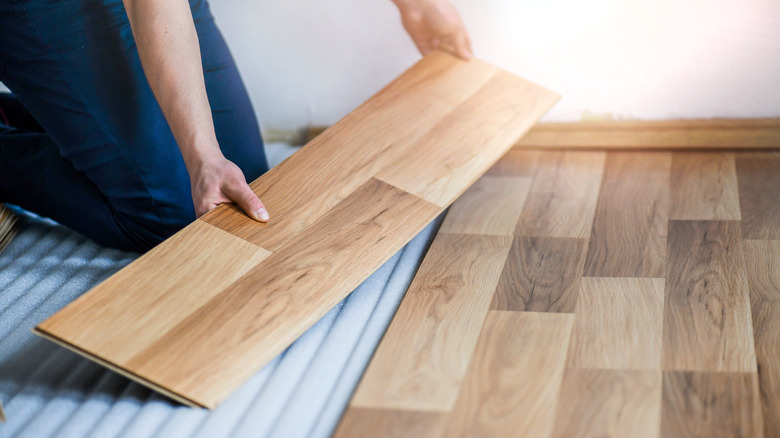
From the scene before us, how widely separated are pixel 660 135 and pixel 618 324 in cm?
79

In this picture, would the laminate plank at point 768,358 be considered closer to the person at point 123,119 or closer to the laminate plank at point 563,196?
the laminate plank at point 563,196

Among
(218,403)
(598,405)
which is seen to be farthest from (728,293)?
(218,403)

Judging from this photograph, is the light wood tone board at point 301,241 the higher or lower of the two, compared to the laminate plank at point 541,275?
higher

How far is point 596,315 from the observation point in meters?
1.18

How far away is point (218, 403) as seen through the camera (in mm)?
993

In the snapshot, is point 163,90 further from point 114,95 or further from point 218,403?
point 218,403

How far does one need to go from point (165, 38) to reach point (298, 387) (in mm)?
677

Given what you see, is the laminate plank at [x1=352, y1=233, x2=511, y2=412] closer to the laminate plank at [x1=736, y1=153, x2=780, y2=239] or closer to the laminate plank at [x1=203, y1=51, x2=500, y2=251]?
the laminate plank at [x1=203, y1=51, x2=500, y2=251]

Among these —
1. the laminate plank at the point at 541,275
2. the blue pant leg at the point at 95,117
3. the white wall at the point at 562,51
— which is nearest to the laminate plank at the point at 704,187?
the white wall at the point at 562,51

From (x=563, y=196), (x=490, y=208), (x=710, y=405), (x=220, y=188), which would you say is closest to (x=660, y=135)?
(x=563, y=196)

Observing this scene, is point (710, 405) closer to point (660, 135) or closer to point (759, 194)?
point (759, 194)

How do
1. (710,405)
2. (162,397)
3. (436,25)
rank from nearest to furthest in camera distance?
(710,405) → (162,397) → (436,25)

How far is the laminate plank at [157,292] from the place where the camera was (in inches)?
40.6

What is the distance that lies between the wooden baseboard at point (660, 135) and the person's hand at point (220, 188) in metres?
0.85
